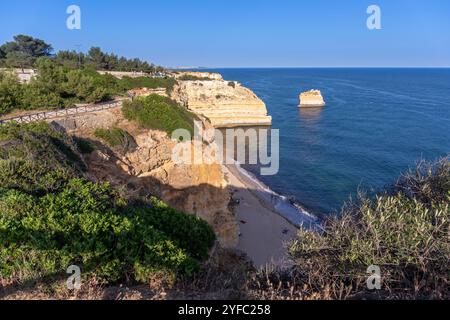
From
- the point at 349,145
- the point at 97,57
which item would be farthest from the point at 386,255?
the point at 97,57

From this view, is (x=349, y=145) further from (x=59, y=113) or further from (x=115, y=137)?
(x=59, y=113)

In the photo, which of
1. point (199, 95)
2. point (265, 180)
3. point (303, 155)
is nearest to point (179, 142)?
point (265, 180)

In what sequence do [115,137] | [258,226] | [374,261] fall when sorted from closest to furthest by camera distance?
[374,261] < [115,137] < [258,226]

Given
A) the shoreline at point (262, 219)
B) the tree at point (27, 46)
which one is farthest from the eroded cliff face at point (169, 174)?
the tree at point (27, 46)

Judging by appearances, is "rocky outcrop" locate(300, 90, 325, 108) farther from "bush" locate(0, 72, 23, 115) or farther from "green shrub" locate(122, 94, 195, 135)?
"bush" locate(0, 72, 23, 115)

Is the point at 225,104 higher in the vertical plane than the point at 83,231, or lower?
higher

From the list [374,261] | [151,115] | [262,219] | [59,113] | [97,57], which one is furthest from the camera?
[97,57]

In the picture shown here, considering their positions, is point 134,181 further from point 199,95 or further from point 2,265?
point 199,95

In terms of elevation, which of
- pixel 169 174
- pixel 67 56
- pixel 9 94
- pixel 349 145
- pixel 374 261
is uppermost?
pixel 67 56
